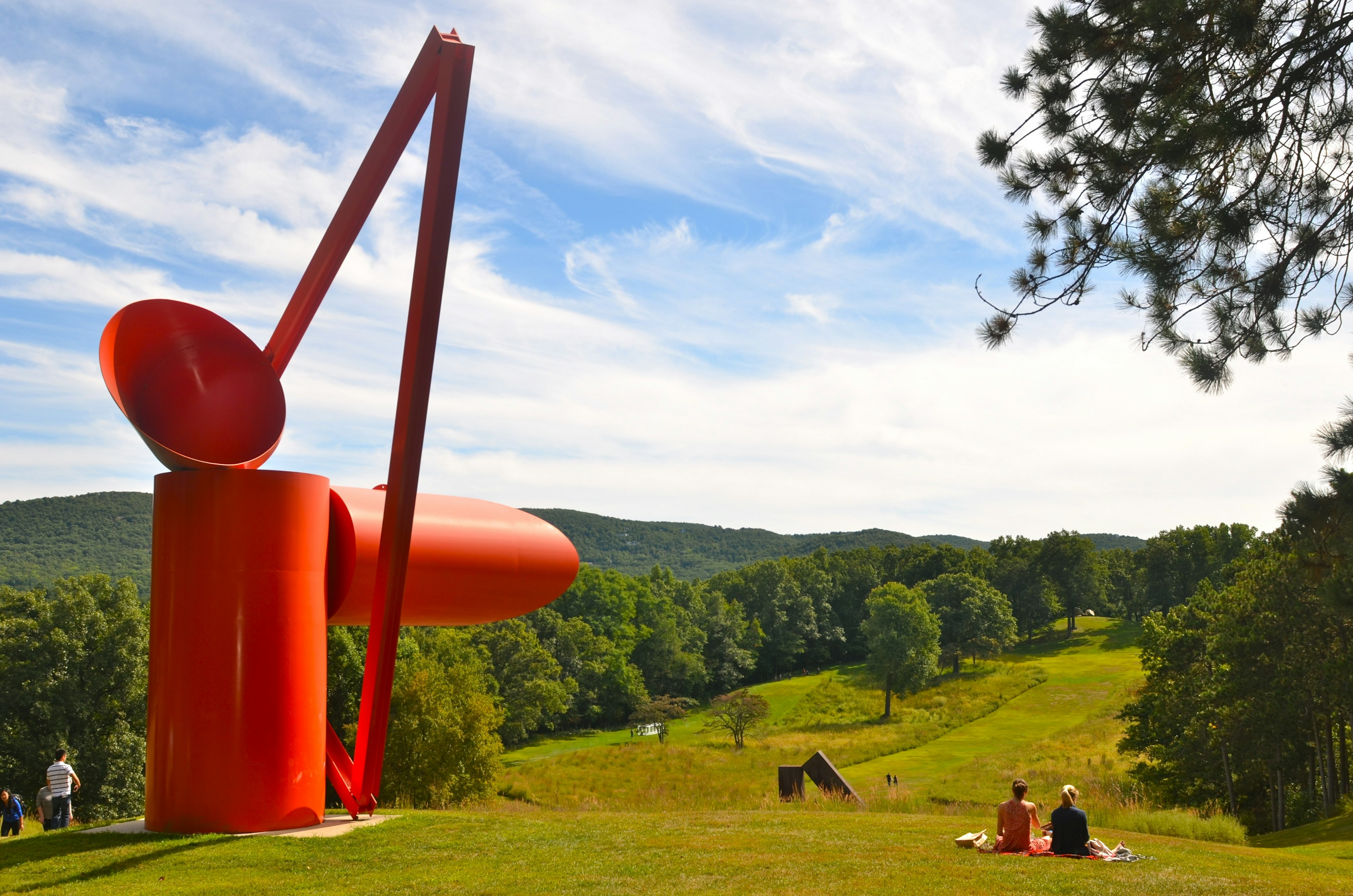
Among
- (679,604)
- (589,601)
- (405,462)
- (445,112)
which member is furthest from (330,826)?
(679,604)

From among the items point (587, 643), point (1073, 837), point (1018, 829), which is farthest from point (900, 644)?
point (1073, 837)

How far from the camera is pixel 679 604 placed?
79625mm

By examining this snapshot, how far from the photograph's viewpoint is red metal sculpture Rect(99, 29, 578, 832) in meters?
A: 9.84

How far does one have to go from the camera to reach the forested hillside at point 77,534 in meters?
106

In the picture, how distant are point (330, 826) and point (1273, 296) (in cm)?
1002

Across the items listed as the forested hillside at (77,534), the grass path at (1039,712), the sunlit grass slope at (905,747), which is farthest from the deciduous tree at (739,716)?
the forested hillside at (77,534)

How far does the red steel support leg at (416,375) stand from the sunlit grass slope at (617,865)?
1.78 m

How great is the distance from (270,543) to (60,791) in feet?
22.4

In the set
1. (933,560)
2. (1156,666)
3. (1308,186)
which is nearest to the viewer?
(1308,186)

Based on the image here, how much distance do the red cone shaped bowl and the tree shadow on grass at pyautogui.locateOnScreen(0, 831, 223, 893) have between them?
370 cm

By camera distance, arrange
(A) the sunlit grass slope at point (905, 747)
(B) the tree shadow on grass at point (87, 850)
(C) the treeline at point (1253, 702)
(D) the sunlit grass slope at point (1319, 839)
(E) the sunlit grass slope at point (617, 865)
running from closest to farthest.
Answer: (E) the sunlit grass slope at point (617, 865) < (B) the tree shadow on grass at point (87, 850) < (D) the sunlit grass slope at point (1319, 839) < (C) the treeline at point (1253, 702) < (A) the sunlit grass slope at point (905, 747)

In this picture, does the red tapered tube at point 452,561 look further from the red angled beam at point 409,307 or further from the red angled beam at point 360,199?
the red angled beam at point 360,199

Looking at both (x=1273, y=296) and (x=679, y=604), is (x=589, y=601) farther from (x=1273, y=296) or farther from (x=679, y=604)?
(x=1273, y=296)

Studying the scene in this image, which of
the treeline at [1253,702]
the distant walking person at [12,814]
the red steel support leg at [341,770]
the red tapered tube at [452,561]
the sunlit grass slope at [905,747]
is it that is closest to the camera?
the red steel support leg at [341,770]
